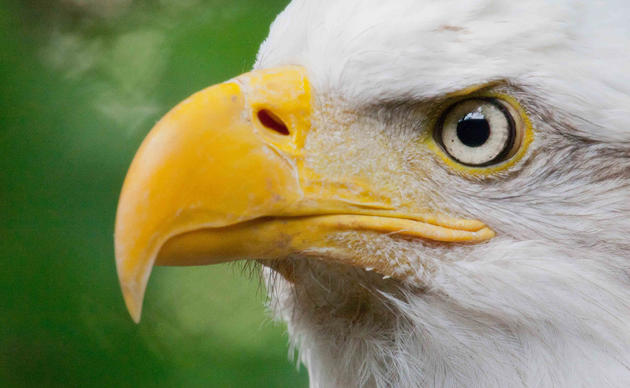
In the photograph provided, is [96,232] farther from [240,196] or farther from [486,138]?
[486,138]

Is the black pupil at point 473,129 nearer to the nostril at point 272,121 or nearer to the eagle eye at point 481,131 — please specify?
the eagle eye at point 481,131

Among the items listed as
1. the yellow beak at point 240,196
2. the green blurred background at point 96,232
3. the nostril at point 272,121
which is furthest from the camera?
the green blurred background at point 96,232

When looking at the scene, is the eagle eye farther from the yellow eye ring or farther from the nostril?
the nostril

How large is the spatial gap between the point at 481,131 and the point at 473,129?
0.01 metres

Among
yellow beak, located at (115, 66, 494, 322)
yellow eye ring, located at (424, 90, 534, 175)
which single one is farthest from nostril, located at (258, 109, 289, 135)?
yellow eye ring, located at (424, 90, 534, 175)

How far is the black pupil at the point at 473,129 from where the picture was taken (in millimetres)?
1432

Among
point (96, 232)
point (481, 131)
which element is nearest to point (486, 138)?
point (481, 131)

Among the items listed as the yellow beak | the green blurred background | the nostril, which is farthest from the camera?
the green blurred background

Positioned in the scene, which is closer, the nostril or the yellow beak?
the yellow beak

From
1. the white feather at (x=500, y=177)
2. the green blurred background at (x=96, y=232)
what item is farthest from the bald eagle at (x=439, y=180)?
the green blurred background at (x=96, y=232)

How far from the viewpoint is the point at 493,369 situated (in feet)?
4.80

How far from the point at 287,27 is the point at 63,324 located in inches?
58.5

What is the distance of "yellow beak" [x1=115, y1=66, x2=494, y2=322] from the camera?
137 cm

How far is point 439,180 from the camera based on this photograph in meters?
1.47
